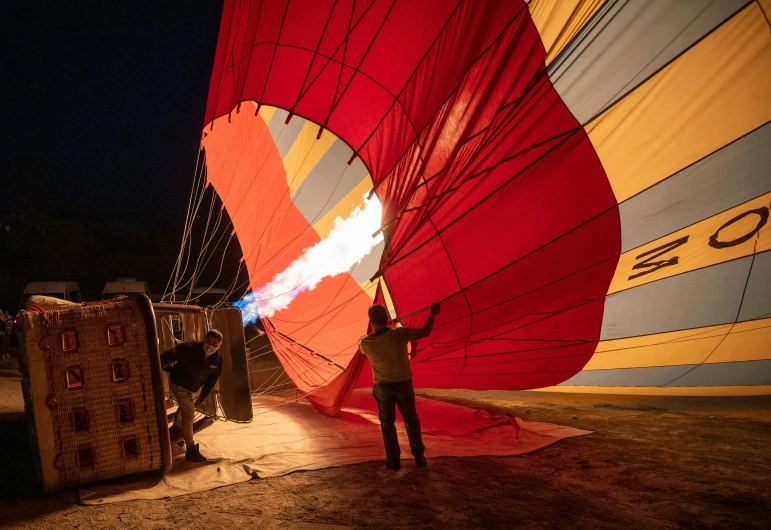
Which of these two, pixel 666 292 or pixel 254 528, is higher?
pixel 666 292

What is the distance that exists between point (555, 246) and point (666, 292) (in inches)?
37.6

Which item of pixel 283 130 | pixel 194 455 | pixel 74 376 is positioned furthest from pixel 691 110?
pixel 283 130

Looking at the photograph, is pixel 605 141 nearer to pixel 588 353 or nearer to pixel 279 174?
pixel 588 353

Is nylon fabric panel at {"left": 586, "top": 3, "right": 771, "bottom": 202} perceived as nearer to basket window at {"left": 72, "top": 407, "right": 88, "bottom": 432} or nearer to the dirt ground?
the dirt ground

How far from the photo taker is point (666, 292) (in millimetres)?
3449

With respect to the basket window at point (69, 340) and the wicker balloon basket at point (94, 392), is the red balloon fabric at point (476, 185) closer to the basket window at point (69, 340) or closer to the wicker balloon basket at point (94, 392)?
the wicker balloon basket at point (94, 392)

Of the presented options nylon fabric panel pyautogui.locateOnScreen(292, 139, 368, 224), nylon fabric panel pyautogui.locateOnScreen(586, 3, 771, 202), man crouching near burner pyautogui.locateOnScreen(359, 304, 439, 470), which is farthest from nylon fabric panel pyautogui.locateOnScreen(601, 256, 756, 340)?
nylon fabric panel pyautogui.locateOnScreen(292, 139, 368, 224)

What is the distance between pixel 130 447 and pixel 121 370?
491 mm

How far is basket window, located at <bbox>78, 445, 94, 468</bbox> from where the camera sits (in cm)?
271

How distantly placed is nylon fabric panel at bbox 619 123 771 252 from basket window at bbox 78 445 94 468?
379 cm

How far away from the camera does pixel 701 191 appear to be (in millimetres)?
2992

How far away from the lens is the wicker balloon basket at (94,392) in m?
2.66

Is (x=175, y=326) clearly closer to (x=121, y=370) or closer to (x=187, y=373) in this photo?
(x=187, y=373)

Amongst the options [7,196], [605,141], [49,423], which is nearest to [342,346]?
[49,423]
